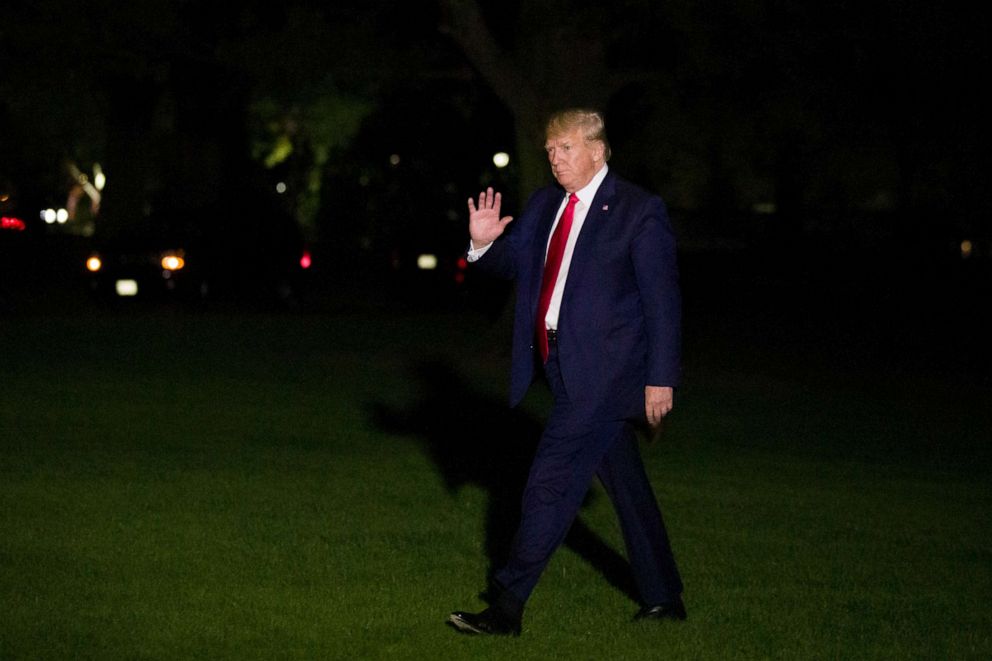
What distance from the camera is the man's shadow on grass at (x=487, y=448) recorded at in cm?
906

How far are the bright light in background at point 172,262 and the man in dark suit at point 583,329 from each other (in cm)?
2444

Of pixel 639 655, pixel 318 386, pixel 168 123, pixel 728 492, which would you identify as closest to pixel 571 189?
pixel 639 655

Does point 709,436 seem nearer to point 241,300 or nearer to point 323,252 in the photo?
point 241,300

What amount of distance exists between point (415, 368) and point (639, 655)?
43.4 feet

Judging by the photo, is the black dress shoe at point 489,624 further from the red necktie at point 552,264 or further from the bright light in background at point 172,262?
the bright light in background at point 172,262

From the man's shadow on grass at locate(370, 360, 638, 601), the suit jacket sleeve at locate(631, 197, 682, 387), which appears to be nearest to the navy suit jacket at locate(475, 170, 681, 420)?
the suit jacket sleeve at locate(631, 197, 682, 387)

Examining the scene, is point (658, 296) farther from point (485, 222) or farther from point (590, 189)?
point (485, 222)

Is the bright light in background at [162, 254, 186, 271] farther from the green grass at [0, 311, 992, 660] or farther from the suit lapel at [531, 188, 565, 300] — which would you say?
the suit lapel at [531, 188, 565, 300]

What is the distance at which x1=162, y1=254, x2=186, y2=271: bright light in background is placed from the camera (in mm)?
31109

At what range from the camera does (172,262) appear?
102ft

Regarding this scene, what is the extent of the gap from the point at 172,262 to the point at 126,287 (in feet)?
2.89

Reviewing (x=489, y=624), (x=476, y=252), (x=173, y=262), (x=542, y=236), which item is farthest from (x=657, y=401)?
(x=173, y=262)

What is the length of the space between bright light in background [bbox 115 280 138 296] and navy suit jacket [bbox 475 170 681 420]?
24.5 meters

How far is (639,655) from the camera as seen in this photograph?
22.6 feet
